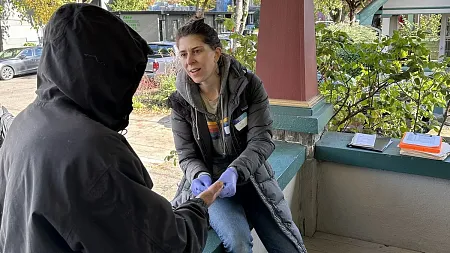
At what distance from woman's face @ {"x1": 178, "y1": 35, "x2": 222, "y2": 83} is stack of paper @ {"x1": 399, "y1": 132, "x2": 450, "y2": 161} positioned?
1.23 meters

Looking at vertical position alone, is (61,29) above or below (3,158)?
above

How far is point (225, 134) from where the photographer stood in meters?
1.67

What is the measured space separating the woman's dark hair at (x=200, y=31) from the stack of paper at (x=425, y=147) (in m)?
1.23

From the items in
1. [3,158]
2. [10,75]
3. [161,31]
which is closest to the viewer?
[3,158]

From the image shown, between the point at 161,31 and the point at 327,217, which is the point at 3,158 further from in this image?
the point at 327,217

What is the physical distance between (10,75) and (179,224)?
1.05 m

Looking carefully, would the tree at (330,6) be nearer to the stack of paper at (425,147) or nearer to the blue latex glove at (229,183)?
the stack of paper at (425,147)

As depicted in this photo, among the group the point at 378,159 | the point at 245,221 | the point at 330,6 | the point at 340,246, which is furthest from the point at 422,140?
the point at 330,6

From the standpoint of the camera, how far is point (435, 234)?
2330 mm

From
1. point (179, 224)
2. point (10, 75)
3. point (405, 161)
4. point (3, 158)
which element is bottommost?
point (405, 161)

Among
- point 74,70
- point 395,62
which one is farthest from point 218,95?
point 395,62

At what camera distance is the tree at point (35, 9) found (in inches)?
55.9

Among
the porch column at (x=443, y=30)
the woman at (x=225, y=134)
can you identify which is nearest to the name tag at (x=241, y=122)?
the woman at (x=225, y=134)

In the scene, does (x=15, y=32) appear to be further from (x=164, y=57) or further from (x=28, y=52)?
(x=164, y=57)
